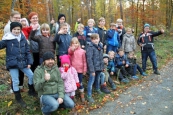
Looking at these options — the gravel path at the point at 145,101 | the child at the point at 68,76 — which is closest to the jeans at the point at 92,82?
the gravel path at the point at 145,101

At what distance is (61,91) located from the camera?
4.61 m

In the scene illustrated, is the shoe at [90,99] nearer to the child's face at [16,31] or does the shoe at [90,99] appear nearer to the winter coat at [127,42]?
the child's face at [16,31]

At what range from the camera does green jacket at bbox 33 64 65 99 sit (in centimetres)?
446

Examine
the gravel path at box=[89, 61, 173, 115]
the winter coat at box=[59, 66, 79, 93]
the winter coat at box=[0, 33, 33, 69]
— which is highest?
the winter coat at box=[0, 33, 33, 69]

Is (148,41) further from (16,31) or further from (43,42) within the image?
(16,31)

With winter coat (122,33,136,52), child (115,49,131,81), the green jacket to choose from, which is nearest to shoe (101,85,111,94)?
child (115,49,131,81)

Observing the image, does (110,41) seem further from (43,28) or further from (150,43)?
(43,28)

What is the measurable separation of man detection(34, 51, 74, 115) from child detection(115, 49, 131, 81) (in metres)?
3.64

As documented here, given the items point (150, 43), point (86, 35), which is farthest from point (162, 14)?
point (86, 35)

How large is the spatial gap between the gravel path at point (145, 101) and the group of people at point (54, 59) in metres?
0.65

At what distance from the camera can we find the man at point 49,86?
14.4 ft

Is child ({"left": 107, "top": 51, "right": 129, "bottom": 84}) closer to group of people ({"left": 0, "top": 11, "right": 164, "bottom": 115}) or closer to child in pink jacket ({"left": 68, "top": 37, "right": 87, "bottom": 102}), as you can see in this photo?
group of people ({"left": 0, "top": 11, "right": 164, "bottom": 115})

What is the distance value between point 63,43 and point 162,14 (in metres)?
24.8

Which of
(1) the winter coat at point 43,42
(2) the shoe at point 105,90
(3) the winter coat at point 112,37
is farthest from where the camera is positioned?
(3) the winter coat at point 112,37
